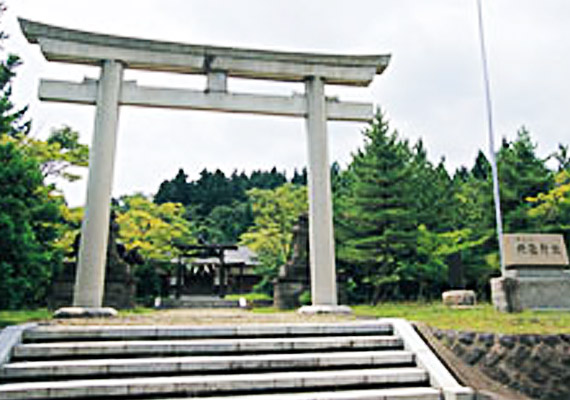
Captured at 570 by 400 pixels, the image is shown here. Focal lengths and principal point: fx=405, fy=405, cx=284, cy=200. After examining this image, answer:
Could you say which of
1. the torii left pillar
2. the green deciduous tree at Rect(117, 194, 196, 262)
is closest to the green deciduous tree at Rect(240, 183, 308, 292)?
the green deciduous tree at Rect(117, 194, 196, 262)

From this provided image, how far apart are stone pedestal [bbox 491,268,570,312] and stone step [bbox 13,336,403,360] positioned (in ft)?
13.7

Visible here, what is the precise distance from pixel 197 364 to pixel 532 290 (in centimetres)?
759

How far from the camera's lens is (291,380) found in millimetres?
4625

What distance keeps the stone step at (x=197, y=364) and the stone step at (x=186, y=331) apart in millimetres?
518

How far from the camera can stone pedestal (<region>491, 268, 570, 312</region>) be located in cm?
852

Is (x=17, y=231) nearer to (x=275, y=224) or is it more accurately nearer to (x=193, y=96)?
(x=193, y=96)

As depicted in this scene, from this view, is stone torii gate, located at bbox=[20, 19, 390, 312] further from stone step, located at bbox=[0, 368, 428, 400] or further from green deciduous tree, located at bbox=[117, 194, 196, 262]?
green deciduous tree, located at bbox=[117, 194, 196, 262]

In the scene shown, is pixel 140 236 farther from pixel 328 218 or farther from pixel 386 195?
pixel 328 218

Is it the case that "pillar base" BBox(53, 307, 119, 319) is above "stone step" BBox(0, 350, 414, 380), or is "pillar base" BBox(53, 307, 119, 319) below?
above

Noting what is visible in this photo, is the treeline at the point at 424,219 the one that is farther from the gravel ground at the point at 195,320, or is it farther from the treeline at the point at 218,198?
the treeline at the point at 218,198

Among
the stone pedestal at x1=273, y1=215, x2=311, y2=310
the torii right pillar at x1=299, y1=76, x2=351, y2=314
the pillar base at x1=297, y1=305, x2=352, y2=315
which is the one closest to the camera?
the pillar base at x1=297, y1=305, x2=352, y2=315

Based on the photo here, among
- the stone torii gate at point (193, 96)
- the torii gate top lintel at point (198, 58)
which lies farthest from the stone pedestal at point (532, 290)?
the torii gate top lintel at point (198, 58)

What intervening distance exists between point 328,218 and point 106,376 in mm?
6043

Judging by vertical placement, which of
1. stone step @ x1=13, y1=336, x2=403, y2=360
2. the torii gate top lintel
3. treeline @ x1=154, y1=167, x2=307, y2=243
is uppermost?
treeline @ x1=154, y1=167, x2=307, y2=243
